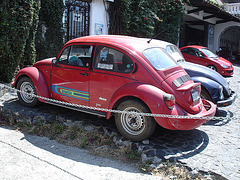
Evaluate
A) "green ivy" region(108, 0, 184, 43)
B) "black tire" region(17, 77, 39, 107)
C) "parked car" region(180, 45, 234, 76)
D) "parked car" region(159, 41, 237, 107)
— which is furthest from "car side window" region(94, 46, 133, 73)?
"parked car" region(180, 45, 234, 76)

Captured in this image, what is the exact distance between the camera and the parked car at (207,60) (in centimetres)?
1220

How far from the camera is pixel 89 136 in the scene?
4.79 metres

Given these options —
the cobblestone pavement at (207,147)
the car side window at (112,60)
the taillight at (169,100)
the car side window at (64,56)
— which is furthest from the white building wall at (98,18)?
the taillight at (169,100)

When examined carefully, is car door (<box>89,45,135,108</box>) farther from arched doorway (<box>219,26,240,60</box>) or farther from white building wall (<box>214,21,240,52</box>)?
white building wall (<box>214,21,240,52</box>)

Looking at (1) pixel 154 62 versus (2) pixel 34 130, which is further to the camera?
(2) pixel 34 130

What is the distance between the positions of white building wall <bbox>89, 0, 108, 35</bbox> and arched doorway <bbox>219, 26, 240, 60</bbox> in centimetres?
1446

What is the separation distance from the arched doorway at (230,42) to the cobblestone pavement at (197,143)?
1869cm

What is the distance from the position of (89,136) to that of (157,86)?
166 centimetres

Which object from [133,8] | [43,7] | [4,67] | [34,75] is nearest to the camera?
[34,75]

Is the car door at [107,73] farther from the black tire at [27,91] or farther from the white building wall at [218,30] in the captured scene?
the white building wall at [218,30]

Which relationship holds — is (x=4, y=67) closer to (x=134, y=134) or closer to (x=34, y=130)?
(x=34, y=130)

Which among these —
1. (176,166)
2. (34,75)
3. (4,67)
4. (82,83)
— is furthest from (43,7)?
(176,166)

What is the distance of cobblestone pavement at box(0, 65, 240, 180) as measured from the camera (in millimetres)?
3717

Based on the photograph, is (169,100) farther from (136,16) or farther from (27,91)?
(136,16)
